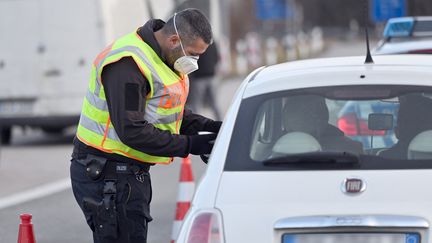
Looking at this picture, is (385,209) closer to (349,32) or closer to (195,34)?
(195,34)

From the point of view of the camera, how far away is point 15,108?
18359 millimetres

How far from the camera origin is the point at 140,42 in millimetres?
5988

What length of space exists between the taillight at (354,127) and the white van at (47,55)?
37.3ft

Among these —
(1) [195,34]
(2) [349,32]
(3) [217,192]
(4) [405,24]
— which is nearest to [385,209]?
(3) [217,192]

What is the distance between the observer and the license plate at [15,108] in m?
18.3

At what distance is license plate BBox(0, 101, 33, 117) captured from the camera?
1833 centimetres

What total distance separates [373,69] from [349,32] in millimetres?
103960

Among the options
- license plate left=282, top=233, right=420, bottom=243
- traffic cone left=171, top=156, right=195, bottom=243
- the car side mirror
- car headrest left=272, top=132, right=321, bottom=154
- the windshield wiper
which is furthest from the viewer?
traffic cone left=171, top=156, right=195, bottom=243

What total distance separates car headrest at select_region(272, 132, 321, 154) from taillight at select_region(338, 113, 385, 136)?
0.40 metres

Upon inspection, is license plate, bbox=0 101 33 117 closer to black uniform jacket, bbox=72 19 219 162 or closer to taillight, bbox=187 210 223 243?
black uniform jacket, bbox=72 19 219 162

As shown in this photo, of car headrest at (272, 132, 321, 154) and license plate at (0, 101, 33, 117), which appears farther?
license plate at (0, 101, 33, 117)

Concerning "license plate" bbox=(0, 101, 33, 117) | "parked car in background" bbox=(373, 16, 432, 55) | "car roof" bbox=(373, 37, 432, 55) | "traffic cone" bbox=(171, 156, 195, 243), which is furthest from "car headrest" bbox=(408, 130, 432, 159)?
"license plate" bbox=(0, 101, 33, 117)

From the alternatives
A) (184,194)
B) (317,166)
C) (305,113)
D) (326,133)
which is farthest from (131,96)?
(184,194)

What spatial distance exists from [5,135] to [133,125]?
535 inches
